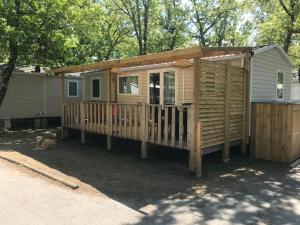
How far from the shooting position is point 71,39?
14328mm

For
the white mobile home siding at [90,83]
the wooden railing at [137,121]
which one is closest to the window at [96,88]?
the white mobile home siding at [90,83]

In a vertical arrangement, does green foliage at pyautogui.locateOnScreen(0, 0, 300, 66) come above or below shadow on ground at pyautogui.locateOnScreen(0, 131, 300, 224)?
above

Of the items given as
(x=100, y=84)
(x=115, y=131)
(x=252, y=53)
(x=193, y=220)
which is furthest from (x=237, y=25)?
(x=193, y=220)

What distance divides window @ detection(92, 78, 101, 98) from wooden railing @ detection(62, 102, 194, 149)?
384 cm

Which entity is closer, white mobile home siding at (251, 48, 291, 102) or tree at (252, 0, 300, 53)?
white mobile home siding at (251, 48, 291, 102)

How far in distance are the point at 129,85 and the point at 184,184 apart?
25.9 feet

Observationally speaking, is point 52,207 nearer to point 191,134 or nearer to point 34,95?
point 191,134

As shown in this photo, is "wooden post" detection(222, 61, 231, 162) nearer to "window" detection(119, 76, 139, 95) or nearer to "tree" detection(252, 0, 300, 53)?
"window" detection(119, 76, 139, 95)

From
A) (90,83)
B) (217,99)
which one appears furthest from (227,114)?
(90,83)

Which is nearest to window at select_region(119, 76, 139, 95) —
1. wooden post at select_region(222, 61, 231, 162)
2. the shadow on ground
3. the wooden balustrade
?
the wooden balustrade

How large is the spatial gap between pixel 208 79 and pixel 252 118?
238cm

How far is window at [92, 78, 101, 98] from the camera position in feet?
50.7

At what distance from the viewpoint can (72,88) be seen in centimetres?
1795

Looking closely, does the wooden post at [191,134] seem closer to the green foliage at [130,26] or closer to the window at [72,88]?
the green foliage at [130,26]
